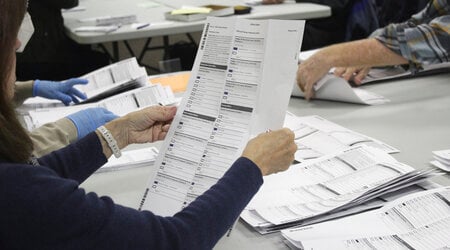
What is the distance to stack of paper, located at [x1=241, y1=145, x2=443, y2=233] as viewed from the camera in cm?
107

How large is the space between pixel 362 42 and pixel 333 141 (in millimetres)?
Answer: 538

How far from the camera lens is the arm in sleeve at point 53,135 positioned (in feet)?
4.47

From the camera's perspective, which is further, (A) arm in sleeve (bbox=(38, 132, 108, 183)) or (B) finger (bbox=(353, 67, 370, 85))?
(B) finger (bbox=(353, 67, 370, 85))

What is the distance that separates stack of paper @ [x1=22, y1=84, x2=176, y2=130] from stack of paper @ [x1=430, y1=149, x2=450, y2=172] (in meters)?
0.83

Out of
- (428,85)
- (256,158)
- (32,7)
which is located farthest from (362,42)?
(32,7)

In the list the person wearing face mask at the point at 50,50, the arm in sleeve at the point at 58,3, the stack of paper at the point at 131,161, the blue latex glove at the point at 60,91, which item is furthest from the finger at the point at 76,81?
the arm in sleeve at the point at 58,3

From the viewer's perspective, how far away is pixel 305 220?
1.06m

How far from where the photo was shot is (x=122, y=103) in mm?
1769

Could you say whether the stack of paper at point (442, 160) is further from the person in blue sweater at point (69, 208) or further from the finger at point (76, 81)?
the finger at point (76, 81)

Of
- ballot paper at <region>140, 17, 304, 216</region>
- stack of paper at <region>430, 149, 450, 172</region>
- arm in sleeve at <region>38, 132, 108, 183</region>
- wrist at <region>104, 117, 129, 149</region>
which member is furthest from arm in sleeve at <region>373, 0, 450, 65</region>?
arm in sleeve at <region>38, 132, 108, 183</region>

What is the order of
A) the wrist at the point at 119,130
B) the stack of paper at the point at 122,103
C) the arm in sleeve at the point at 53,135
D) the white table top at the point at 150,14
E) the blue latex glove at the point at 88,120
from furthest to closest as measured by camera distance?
1. the white table top at the point at 150,14
2. the stack of paper at the point at 122,103
3. the blue latex glove at the point at 88,120
4. the arm in sleeve at the point at 53,135
5. the wrist at the point at 119,130

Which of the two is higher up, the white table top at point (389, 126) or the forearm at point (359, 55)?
the forearm at point (359, 55)

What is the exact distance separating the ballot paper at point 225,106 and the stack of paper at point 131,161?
31 cm

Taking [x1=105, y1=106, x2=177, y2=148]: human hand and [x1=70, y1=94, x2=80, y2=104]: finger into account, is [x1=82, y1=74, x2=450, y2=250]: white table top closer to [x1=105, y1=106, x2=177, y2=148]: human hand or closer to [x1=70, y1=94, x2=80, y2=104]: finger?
[x1=105, y1=106, x2=177, y2=148]: human hand
